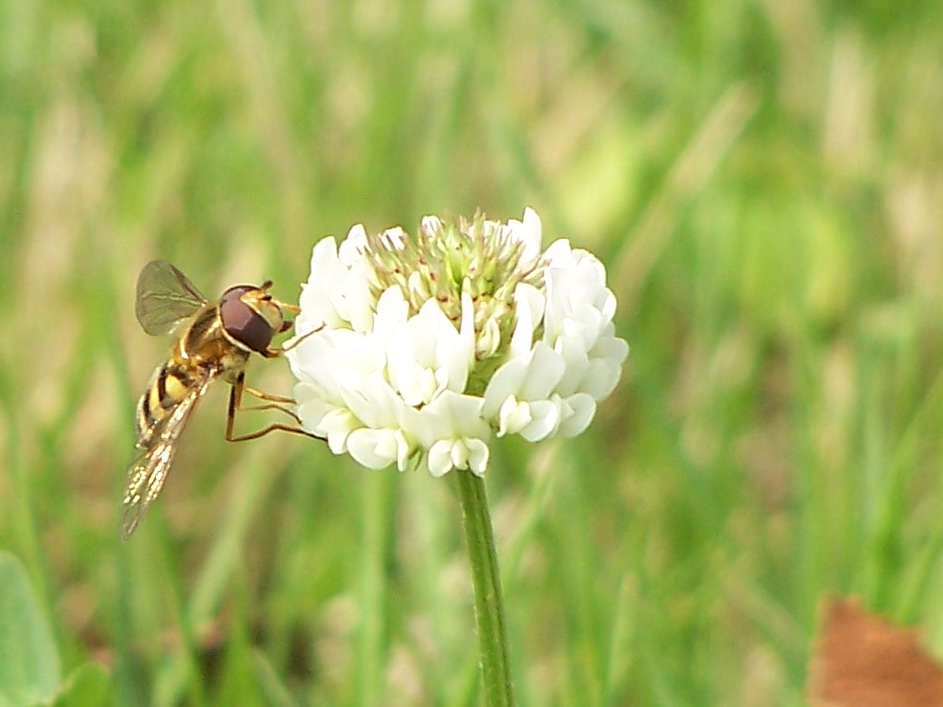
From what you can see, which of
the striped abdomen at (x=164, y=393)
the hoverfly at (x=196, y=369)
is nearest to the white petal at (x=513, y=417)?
the hoverfly at (x=196, y=369)

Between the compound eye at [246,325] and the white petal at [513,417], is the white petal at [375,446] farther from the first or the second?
the compound eye at [246,325]

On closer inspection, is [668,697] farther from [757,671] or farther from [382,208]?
[382,208]

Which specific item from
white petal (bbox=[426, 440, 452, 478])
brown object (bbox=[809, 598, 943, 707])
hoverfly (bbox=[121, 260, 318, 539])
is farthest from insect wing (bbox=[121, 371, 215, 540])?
brown object (bbox=[809, 598, 943, 707])

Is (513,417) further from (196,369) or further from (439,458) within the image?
(196,369)

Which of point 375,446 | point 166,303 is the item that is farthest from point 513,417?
point 166,303

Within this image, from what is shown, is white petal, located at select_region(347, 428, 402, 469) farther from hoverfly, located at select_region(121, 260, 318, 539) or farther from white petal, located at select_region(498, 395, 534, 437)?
hoverfly, located at select_region(121, 260, 318, 539)

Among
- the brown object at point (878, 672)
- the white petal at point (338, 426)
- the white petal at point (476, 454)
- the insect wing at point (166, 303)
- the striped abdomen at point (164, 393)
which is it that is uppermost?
the insect wing at point (166, 303)
